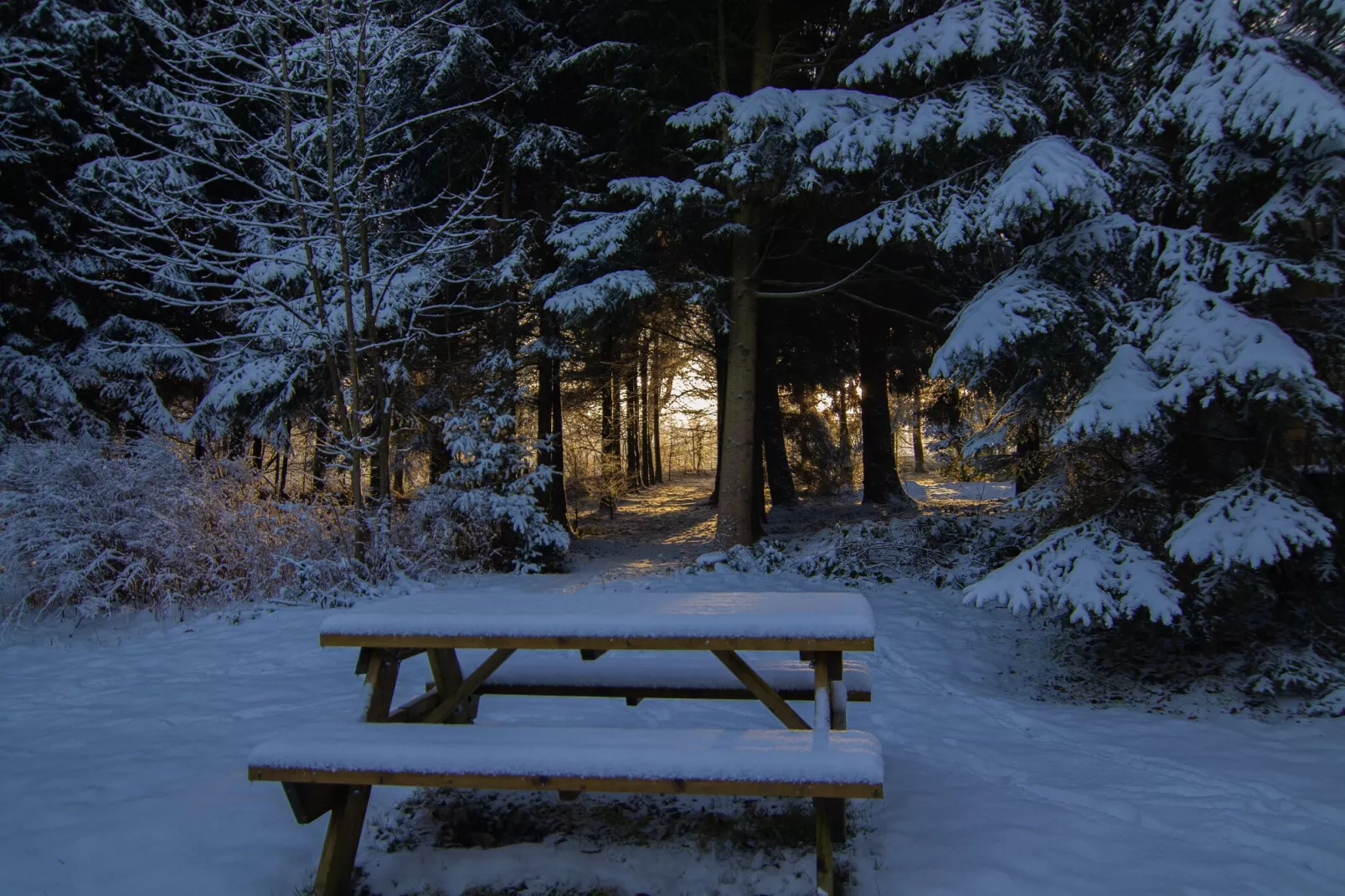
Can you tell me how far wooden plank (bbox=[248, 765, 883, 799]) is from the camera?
233 cm

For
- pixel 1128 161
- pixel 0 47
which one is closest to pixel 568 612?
pixel 1128 161

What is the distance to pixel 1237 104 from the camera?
4.75 meters

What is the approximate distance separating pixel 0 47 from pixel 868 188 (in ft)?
A: 43.0

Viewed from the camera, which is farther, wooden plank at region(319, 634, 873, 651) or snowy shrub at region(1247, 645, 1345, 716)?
snowy shrub at region(1247, 645, 1345, 716)

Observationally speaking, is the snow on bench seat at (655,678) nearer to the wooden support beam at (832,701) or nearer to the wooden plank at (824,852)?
the wooden support beam at (832,701)

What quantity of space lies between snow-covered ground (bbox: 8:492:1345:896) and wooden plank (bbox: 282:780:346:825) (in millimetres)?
371

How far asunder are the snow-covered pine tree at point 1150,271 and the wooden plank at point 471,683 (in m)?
3.13

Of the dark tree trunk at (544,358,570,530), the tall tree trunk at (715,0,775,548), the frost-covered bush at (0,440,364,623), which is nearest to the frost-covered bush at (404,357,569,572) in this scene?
the frost-covered bush at (0,440,364,623)

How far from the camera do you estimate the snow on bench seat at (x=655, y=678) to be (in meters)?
3.46

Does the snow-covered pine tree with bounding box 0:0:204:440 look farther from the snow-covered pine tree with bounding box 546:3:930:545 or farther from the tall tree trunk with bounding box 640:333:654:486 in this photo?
the tall tree trunk with bounding box 640:333:654:486

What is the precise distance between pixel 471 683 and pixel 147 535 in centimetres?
610

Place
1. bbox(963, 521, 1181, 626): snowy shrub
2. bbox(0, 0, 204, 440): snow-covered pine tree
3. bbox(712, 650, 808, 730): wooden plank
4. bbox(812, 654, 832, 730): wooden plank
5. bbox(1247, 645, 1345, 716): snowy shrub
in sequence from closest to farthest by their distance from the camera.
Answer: bbox(812, 654, 832, 730): wooden plank
bbox(712, 650, 808, 730): wooden plank
bbox(1247, 645, 1345, 716): snowy shrub
bbox(963, 521, 1181, 626): snowy shrub
bbox(0, 0, 204, 440): snow-covered pine tree

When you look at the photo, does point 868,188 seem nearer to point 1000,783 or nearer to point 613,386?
point 1000,783

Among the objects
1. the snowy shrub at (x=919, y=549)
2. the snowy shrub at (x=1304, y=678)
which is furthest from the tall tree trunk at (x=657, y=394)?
the snowy shrub at (x=1304, y=678)
